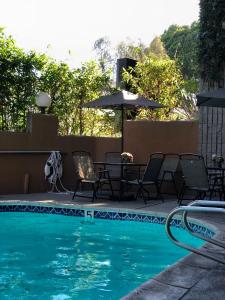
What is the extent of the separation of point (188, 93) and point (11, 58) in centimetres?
1601

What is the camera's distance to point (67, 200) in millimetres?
8305

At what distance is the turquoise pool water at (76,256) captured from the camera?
166 inches

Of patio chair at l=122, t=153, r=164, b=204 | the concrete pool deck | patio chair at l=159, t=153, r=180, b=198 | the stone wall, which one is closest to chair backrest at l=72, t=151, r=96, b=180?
patio chair at l=122, t=153, r=164, b=204

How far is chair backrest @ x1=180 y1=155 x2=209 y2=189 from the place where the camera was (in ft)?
24.3

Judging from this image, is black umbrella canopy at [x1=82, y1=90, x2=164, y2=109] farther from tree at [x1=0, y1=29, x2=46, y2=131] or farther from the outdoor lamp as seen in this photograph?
tree at [x1=0, y1=29, x2=46, y2=131]

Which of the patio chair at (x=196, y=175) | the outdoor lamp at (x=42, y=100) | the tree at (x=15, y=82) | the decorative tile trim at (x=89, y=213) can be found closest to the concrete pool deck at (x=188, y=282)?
the decorative tile trim at (x=89, y=213)

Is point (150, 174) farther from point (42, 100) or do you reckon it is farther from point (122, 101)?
point (42, 100)

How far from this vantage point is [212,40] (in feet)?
30.9

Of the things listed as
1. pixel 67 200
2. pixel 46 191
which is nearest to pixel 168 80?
Result: pixel 46 191

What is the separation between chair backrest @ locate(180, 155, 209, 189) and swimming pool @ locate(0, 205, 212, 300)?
3.21 ft

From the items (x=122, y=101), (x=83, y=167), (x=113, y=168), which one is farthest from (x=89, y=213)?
(x=122, y=101)

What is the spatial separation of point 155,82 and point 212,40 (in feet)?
12.4

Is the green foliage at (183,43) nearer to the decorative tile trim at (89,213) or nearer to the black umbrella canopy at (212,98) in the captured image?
the black umbrella canopy at (212,98)

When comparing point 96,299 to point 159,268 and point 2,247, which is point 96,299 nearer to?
point 159,268
